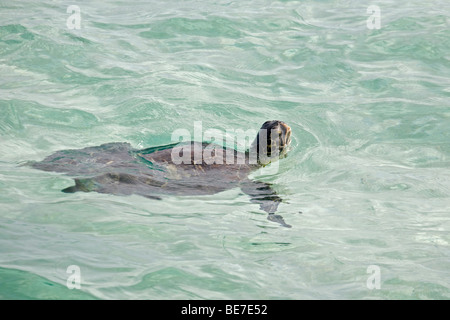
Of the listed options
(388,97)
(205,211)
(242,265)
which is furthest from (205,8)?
(242,265)

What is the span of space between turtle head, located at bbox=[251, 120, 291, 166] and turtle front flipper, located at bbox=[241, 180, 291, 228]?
65 centimetres

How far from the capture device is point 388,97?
932 centimetres

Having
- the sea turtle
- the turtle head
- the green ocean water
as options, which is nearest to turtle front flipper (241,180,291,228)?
the sea turtle

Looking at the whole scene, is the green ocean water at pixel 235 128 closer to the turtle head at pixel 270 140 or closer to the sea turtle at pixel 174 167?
the sea turtle at pixel 174 167

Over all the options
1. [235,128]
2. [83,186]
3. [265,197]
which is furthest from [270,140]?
[83,186]

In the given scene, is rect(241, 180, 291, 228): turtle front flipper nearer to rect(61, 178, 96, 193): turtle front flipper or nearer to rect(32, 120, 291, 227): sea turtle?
rect(32, 120, 291, 227): sea turtle

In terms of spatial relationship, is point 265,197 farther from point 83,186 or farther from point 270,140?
point 83,186

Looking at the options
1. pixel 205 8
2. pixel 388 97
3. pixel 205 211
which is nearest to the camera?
pixel 205 211

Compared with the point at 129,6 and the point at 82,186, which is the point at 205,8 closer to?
the point at 129,6

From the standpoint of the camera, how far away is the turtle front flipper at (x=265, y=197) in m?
5.64

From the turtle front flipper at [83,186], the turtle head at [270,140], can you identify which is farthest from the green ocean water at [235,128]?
the turtle head at [270,140]

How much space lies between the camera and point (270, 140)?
726cm

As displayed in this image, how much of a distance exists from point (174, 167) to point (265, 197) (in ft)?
3.81

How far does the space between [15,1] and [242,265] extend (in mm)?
11406
